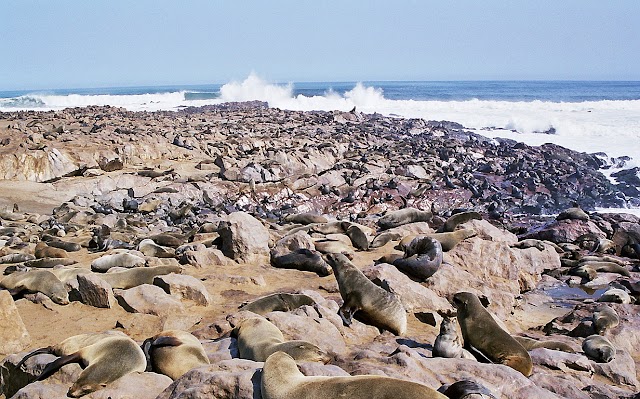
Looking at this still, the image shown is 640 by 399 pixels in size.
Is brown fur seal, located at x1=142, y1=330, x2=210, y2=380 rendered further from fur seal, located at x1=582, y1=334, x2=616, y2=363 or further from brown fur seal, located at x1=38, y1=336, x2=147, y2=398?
fur seal, located at x1=582, y1=334, x2=616, y2=363

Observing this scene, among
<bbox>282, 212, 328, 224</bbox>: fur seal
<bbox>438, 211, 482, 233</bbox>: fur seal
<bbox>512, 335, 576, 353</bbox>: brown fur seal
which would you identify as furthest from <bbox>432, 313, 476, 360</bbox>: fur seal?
<bbox>282, 212, 328, 224</bbox>: fur seal

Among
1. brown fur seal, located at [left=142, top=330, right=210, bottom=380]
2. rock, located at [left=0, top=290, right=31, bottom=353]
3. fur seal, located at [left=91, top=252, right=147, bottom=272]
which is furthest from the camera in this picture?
fur seal, located at [left=91, top=252, right=147, bottom=272]

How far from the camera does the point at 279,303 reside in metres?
6.53

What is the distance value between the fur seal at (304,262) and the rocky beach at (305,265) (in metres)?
0.04

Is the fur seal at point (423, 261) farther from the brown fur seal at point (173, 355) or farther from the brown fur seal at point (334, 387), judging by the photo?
the brown fur seal at point (334, 387)

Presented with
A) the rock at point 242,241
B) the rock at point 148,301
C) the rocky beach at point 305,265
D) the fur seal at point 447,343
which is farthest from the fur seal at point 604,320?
the rock at point 148,301

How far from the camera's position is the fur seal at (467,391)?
133 inches

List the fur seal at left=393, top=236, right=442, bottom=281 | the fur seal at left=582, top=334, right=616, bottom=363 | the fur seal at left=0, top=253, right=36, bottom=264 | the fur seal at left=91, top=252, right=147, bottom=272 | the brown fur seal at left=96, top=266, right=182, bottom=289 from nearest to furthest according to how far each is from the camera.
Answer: the fur seal at left=582, top=334, right=616, bottom=363 → the brown fur seal at left=96, top=266, right=182, bottom=289 → the fur seal at left=91, top=252, right=147, bottom=272 → the fur seal at left=393, top=236, right=442, bottom=281 → the fur seal at left=0, top=253, right=36, bottom=264

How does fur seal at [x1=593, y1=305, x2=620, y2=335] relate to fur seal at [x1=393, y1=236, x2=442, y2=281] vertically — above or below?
below

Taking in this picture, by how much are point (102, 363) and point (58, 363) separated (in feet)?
1.26

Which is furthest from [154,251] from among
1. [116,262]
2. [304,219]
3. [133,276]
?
[304,219]

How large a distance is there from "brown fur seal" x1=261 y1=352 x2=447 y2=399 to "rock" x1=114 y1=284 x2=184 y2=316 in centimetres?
353

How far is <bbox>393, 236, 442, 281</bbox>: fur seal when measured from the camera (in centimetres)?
823

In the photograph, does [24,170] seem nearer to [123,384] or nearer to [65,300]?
[65,300]
